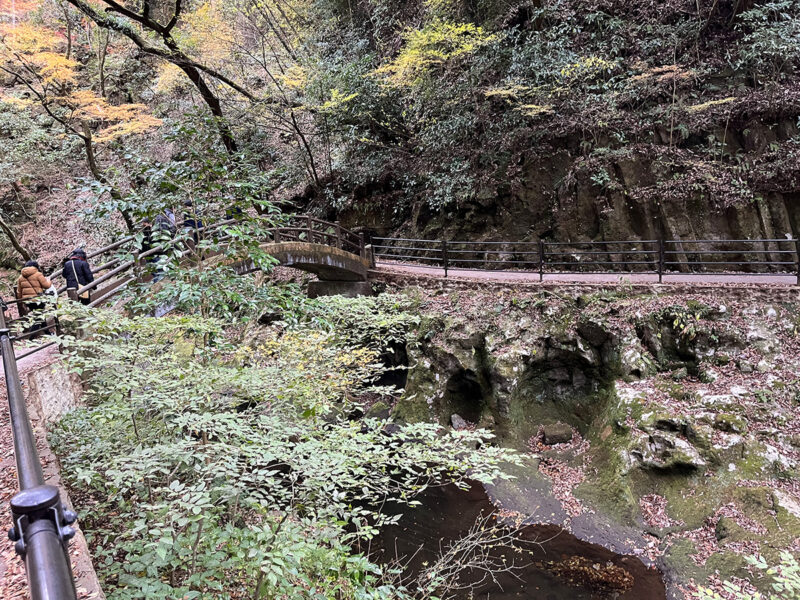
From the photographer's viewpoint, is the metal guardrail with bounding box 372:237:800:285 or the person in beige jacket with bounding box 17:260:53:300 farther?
the metal guardrail with bounding box 372:237:800:285

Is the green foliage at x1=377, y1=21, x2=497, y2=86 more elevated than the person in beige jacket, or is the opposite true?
the green foliage at x1=377, y1=21, x2=497, y2=86

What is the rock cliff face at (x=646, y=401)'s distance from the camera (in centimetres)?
705

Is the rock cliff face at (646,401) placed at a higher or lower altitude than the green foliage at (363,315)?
lower

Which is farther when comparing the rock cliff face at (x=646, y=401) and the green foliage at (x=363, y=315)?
the green foliage at (x=363, y=315)

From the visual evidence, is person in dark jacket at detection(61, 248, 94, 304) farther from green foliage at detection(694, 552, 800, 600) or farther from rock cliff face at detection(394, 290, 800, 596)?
green foliage at detection(694, 552, 800, 600)

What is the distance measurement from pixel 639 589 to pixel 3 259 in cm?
2740

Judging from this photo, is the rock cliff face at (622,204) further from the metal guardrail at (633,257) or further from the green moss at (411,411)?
the green moss at (411,411)

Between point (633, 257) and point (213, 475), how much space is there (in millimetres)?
12085

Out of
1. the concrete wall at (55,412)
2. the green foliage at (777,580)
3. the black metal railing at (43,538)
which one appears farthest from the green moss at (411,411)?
the black metal railing at (43,538)

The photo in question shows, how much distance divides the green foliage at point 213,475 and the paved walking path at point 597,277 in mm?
7510

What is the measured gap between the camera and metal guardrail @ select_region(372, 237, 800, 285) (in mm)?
10406

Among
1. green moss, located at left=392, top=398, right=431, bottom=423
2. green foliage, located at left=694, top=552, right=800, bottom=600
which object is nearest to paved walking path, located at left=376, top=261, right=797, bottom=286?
green moss, located at left=392, top=398, right=431, bottom=423

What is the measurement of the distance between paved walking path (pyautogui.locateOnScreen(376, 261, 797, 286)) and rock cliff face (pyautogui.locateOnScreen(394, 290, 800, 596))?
0.60 meters

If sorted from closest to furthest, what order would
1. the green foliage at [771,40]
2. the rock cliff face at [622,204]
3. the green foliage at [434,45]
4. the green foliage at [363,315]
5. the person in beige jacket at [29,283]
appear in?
the person in beige jacket at [29,283] → the green foliage at [363,315] → the green foliage at [771,40] → the rock cliff face at [622,204] → the green foliage at [434,45]
